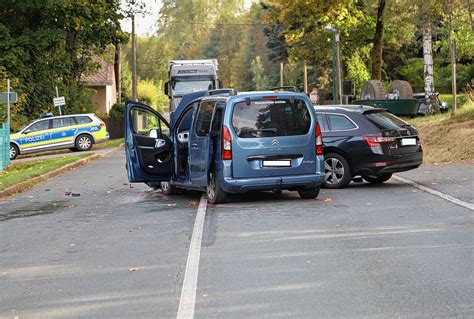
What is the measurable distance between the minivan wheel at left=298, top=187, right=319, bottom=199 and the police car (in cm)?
2521

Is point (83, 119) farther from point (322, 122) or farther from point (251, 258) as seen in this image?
point (251, 258)

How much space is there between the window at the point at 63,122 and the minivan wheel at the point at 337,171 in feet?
80.3

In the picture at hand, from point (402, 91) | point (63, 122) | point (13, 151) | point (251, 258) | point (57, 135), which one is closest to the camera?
point (251, 258)

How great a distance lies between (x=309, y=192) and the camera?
14562 mm

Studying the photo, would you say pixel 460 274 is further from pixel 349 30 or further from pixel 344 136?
pixel 349 30

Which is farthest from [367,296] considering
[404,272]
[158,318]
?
[158,318]

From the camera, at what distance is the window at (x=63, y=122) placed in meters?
38.8

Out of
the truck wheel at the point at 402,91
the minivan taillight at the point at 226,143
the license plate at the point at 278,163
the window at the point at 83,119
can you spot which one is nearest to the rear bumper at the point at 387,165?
the license plate at the point at 278,163

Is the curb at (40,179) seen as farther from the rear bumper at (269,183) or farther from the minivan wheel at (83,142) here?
the rear bumper at (269,183)

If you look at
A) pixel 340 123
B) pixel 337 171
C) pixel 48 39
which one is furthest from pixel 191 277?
pixel 48 39

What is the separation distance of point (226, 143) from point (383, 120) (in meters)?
4.07

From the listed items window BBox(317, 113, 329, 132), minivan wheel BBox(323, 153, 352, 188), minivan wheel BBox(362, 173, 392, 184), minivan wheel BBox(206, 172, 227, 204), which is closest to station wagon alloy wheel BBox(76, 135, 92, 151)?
minivan wheel BBox(362, 173, 392, 184)

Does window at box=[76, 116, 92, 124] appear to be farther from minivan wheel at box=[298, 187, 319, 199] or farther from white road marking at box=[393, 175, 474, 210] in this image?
minivan wheel at box=[298, 187, 319, 199]

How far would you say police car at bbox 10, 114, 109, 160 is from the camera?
38125 millimetres
